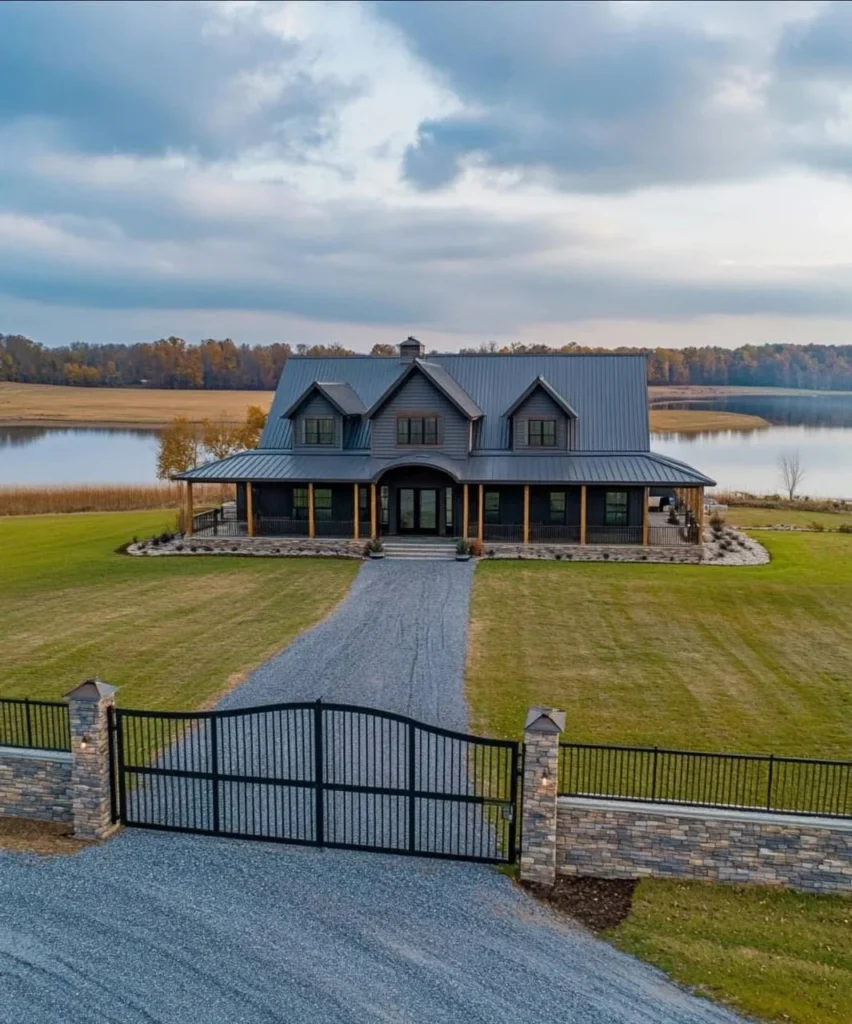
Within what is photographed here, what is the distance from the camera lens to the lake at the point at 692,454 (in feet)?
206

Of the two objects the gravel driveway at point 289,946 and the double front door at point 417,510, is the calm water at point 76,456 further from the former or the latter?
the gravel driveway at point 289,946

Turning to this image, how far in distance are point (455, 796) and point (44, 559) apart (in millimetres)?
22798

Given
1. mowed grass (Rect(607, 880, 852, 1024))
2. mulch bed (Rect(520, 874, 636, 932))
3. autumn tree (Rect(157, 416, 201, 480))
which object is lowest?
mulch bed (Rect(520, 874, 636, 932))

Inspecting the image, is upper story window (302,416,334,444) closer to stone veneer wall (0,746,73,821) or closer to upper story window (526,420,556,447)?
upper story window (526,420,556,447)

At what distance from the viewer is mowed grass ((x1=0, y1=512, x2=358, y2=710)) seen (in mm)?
15367

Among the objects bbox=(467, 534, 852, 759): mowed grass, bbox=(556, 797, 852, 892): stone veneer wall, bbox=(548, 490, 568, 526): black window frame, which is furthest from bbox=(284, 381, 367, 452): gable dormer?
bbox=(556, 797, 852, 892): stone veneer wall

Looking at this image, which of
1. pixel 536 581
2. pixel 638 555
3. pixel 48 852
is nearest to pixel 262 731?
pixel 48 852

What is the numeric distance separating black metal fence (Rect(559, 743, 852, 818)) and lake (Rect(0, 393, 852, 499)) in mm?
48938

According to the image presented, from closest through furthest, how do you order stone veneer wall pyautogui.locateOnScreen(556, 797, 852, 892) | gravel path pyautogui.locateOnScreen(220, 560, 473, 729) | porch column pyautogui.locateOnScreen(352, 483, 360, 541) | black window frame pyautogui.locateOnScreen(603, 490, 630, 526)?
stone veneer wall pyautogui.locateOnScreen(556, 797, 852, 892) → gravel path pyautogui.locateOnScreen(220, 560, 473, 729) → porch column pyautogui.locateOnScreen(352, 483, 360, 541) → black window frame pyautogui.locateOnScreen(603, 490, 630, 526)

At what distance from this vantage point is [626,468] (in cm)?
2789

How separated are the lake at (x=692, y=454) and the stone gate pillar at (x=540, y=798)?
5206cm

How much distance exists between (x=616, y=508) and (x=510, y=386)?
6.75 meters

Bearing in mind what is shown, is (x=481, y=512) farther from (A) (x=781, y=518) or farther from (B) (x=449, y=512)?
(A) (x=781, y=518)

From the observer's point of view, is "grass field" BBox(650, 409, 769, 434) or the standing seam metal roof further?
"grass field" BBox(650, 409, 769, 434)
